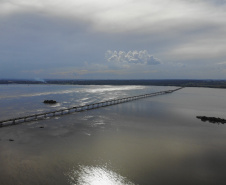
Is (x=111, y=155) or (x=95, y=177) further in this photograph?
(x=111, y=155)

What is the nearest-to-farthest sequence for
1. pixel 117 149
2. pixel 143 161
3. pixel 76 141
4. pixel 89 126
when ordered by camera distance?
pixel 143 161, pixel 117 149, pixel 76 141, pixel 89 126

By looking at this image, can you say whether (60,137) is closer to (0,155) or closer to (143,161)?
(0,155)

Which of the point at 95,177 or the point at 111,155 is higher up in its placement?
the point at 111,155

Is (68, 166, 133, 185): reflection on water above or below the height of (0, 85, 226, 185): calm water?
below

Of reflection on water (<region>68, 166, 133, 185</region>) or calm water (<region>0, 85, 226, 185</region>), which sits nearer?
reflection on water (<region>68, 166, 133, 185</region>)

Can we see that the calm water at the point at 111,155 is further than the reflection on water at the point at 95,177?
Yes

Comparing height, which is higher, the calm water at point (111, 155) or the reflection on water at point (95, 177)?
the calm water at point (111, 155)

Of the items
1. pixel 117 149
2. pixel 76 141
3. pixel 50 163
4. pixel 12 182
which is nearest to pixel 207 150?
pixel 117 149

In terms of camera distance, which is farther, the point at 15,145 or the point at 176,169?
the point at 15,145
